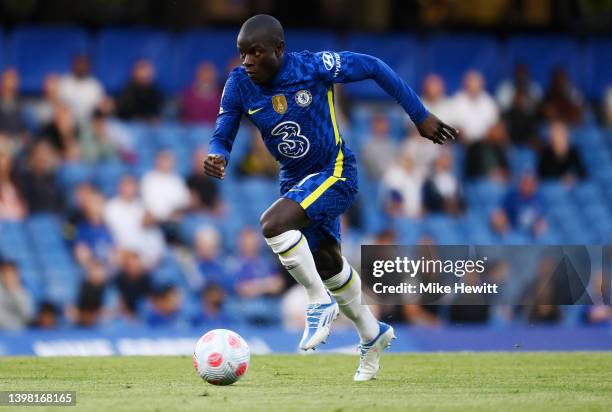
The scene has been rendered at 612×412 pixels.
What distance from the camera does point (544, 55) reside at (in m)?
20.8

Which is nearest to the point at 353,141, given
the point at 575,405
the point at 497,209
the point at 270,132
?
the point at 497,209

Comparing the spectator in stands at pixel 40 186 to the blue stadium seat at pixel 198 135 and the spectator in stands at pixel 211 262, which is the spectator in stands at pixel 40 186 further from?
the blue stadium seat at pixel 198 135

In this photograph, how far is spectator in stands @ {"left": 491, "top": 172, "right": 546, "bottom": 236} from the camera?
1794 cm

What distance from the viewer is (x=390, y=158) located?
18.3m

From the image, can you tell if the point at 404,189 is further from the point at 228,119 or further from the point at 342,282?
the point at 228,119

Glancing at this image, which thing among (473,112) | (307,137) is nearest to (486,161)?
(473,112)

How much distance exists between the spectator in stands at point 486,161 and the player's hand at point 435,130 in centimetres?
961

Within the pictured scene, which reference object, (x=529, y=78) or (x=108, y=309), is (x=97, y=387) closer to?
(x=108, y=309)

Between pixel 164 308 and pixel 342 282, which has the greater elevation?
pixel 164 308

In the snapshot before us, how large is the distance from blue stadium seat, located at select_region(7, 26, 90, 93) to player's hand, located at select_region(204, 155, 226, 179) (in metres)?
10.3

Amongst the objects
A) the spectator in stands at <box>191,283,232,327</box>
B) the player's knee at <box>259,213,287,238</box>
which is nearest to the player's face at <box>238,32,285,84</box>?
the player's knee at <box>259,213,287,238</box>

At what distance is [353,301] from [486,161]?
970 cm

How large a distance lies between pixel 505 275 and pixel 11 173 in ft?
22.9

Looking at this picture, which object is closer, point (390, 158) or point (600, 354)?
point (600, 354)
